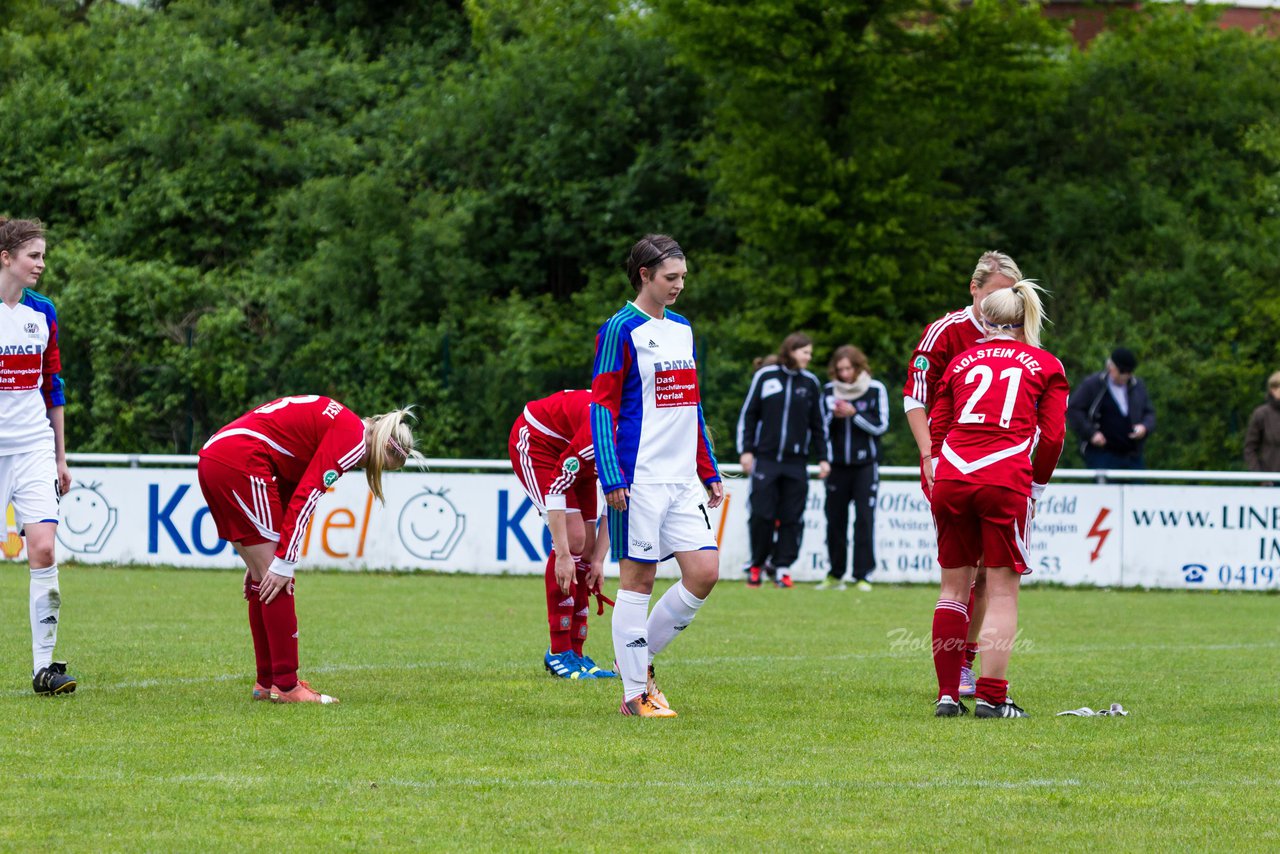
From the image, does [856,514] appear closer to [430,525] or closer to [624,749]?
[430,525]

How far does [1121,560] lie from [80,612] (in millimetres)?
9392

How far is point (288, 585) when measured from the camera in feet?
25.5

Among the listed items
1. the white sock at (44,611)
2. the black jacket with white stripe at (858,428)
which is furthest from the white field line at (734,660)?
the black jacket with white stripe at (858,428)

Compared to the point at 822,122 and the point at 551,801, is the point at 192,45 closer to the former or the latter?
the point at 822,122

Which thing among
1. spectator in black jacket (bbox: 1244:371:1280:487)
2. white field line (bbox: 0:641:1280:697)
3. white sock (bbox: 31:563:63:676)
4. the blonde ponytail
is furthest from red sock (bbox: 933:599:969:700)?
spectator in black jacket (bbox: 1244:371:1280:487)

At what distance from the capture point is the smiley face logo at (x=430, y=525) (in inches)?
672

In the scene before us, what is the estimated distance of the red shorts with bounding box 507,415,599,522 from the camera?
359 inches

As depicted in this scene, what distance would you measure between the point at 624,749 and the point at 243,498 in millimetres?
2280

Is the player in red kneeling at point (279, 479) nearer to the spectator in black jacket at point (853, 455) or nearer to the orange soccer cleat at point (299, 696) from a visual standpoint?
the orange soccer cleat at point (299, 696)

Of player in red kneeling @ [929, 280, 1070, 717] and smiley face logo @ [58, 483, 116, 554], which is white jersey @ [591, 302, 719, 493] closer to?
player in red kneeling @ [929, 280, 1070, 717]

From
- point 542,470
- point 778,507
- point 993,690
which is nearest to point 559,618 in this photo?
point 542,470

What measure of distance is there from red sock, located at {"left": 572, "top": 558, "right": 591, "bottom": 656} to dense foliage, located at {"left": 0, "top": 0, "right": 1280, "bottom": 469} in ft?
38.1

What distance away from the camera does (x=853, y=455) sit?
15.8 metres

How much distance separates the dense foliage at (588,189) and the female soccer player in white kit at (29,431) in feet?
41.6
